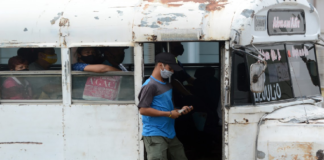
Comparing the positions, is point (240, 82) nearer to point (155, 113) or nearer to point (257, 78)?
point (257, 78)

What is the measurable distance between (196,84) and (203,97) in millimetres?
201

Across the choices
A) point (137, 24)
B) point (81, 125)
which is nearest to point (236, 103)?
point (137, 24)

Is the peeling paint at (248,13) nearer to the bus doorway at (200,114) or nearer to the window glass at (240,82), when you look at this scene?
the window glass at (240,82)

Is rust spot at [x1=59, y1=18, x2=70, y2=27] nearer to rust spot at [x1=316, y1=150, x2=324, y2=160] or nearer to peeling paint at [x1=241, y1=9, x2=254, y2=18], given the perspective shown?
peeling paint at [x1=241, y1=9, x2=254, y2=18]

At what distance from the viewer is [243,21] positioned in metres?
4.18

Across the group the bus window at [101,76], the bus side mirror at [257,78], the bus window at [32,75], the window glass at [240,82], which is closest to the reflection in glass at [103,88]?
the bus window at [101,76]

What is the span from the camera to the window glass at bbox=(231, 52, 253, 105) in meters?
4.30

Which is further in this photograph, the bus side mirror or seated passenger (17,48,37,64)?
seated passenger (17,48,37,64)

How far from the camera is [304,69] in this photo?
479 cm

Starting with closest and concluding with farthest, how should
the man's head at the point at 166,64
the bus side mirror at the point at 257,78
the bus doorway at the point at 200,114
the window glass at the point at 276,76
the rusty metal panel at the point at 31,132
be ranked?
the bus side mirror at the point at 257,78 → the man's head at the point at 166,64 → the window glass at the point at 276,76 → the rusty metal panel at the point at 31,132 → the bus doorway at the point at 200,114

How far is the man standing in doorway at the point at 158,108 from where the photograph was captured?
424 centimetres

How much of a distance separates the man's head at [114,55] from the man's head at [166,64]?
0.47 meters

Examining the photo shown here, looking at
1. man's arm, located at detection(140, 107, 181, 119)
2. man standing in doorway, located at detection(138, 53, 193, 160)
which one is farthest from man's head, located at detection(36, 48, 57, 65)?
man's arm, located at detection(140, 107, 181, 119)

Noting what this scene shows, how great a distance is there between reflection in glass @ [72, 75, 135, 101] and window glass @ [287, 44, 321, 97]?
5.58 feet
